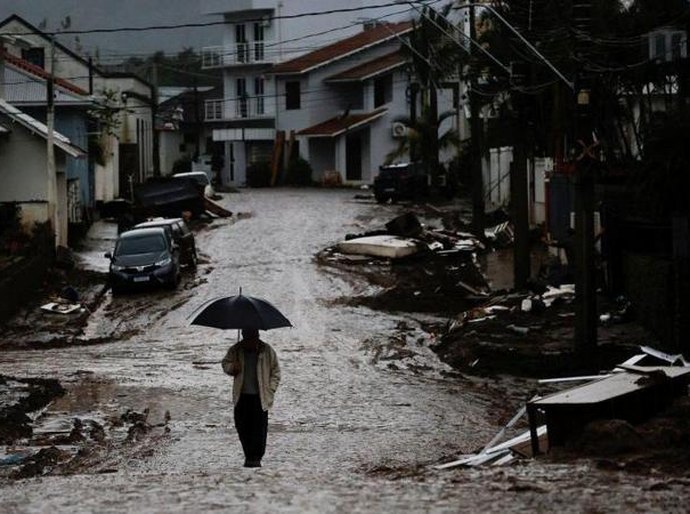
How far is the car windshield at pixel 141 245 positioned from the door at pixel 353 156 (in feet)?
146

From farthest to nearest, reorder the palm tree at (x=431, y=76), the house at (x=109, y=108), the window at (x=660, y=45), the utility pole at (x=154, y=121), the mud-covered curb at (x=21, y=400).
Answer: the utility pole at (x=154, y=121), the palm tree at (x=431, y=76), the house at (x=109, y=108), the window at (x=660, y=45), the mud-covered curb at (x=21, y=400)

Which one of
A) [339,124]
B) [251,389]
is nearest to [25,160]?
[251,389]

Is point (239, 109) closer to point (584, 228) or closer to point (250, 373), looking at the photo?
point (584, 228)

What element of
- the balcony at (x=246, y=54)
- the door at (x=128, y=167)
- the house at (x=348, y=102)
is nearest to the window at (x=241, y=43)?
the balcony at (x=246, y=54)

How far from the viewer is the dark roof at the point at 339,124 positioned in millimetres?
81688

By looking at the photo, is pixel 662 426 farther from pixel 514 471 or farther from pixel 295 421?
pixel 295 421

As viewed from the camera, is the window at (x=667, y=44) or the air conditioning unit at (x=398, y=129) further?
the air conditioning unit at (x=398, y=129)

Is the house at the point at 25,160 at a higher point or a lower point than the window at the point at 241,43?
lower

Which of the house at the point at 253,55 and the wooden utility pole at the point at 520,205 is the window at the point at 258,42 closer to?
the house at the point at 253,55

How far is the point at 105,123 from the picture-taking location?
64.0m

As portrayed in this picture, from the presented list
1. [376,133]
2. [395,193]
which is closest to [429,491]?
[395,193]

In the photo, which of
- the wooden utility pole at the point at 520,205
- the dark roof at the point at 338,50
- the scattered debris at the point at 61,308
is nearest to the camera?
the wooden utility pole at the point at 520,205

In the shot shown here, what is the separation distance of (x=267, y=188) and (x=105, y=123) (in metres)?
20.6

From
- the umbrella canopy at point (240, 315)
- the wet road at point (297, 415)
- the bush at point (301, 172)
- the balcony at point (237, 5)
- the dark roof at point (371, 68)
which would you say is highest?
the balcony at point (237, 5)
